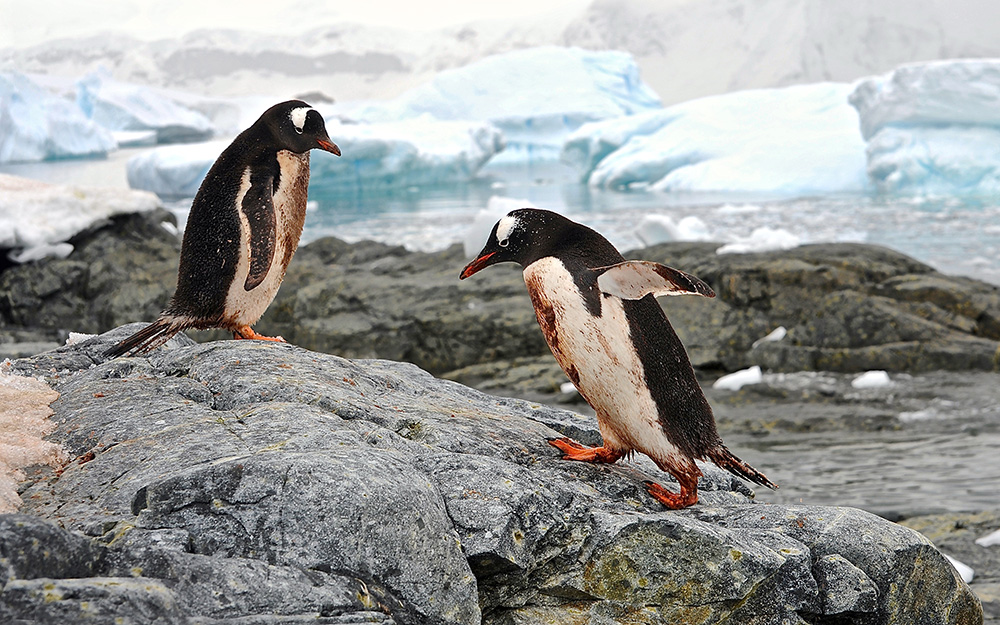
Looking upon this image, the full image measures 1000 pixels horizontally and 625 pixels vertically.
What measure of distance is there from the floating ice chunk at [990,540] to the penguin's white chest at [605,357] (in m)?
3.30

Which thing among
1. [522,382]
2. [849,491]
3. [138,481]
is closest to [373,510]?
[138,481]

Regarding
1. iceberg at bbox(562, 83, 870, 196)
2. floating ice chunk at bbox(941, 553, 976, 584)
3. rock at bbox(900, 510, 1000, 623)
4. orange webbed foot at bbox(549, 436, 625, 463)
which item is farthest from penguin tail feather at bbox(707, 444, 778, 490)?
iceberg at bbox(562, 83, 870, 196)

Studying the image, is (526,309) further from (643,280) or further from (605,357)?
(643,280)

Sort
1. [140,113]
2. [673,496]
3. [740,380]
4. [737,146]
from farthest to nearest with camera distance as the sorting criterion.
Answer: [140,113]
[737,146]
[740,380]
[673,496]

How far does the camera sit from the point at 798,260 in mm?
10883

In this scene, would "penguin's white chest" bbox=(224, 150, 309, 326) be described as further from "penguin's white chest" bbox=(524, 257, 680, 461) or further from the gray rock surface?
the gray rock surface

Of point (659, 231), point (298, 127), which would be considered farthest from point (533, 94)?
point (298, 127)

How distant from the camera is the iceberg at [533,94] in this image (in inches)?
1699

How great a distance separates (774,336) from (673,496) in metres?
7.66

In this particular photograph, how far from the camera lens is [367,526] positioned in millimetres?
1896

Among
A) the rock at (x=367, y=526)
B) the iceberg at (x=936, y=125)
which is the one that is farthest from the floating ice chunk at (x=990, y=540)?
the iceberg at (x=936, y=125)

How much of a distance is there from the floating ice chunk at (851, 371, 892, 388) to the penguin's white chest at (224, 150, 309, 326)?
687cm

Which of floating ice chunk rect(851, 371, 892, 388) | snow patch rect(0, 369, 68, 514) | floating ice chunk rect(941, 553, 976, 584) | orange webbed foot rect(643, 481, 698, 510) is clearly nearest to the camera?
snow patch rect(0, 369, 68, 514)

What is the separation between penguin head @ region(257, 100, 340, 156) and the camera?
3.26 meters
